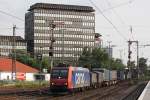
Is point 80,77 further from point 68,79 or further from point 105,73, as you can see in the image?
point 105,73

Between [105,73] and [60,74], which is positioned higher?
[60,74]

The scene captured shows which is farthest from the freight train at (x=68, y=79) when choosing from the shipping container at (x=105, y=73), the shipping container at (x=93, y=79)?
the shipping container at (x=105, y=73)

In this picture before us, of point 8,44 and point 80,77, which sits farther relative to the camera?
point 8,44

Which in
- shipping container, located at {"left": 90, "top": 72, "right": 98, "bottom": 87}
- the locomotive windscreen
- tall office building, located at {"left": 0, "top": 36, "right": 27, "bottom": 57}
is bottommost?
shipping container, located at {"left": 90, "top": 72, "right": 98, "bottom": 87}

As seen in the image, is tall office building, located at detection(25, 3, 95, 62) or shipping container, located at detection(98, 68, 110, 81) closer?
shipping container, located at detection(98, 68, 110, 81)

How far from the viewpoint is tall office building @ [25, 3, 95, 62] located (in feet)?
600

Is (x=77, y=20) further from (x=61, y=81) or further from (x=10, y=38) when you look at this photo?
(x=61, y=81)

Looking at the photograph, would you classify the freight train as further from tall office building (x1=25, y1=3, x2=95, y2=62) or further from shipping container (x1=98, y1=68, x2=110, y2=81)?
tall office building (x1=25, y1=3, x2=95, y2=62)

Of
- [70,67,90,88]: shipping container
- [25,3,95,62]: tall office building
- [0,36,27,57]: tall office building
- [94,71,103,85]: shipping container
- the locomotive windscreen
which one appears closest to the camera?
the locomotive windscreen

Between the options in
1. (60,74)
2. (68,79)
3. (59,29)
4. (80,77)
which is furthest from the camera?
(59,29)

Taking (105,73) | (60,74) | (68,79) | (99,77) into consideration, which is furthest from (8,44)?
(68,79)

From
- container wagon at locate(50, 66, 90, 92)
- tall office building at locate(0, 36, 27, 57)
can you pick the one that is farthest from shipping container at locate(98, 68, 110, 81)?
tall office building at locate(0, 36, 27, 57)

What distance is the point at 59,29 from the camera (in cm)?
18725

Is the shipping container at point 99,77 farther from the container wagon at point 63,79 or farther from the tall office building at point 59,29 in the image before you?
the tall office building at point 59,29
